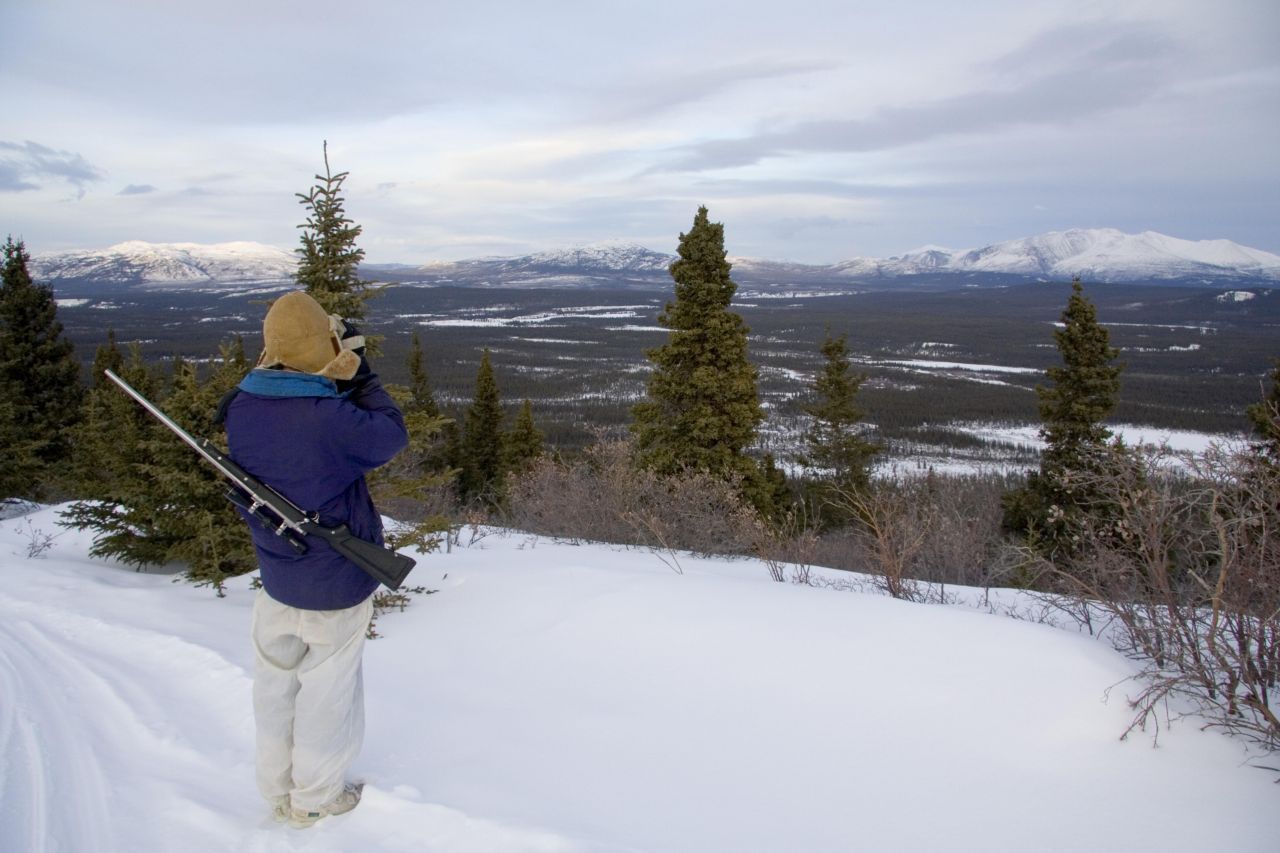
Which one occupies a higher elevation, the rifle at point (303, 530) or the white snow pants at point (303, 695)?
the rifle at point (303, 530)

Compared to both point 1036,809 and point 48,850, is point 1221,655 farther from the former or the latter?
point 48,850

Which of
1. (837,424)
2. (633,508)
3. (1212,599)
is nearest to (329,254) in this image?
(1212,599)

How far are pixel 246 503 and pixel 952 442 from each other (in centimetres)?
7248

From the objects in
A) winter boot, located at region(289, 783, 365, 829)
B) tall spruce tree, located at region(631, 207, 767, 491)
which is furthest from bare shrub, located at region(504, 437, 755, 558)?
winter boot, located at region(289, 783, 365, 829)

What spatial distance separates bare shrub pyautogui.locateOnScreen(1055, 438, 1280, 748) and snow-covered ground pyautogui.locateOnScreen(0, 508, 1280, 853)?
223 millimetres

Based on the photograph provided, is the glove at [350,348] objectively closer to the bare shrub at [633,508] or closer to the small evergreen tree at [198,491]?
the small evergreen tree at [198,491]

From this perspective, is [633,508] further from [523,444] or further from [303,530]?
[523,444]

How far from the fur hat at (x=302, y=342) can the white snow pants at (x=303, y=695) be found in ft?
3.02

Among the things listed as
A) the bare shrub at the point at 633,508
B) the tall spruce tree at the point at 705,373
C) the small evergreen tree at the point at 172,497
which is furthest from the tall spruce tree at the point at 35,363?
the tall spruce tree at the point at 705,373

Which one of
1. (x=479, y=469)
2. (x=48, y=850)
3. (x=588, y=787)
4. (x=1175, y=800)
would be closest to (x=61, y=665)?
(x=48, y=850)

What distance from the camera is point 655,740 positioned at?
11.8 ft

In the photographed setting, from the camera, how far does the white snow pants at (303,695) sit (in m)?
2.88

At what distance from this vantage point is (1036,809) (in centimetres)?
314

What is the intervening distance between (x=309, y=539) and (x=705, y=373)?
1529 centimetres
